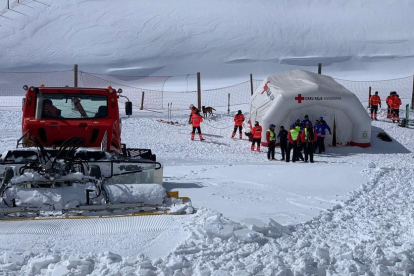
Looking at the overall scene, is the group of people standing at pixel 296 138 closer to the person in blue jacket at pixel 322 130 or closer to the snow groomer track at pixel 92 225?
the person in blue jacket at pixel 322 130

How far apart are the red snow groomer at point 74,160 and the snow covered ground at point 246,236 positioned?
0.51 meters

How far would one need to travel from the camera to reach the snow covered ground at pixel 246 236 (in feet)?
16.3

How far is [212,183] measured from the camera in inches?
402

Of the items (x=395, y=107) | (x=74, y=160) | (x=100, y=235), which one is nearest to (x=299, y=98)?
(x=395, y=107)

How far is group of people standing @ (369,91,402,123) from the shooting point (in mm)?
23266

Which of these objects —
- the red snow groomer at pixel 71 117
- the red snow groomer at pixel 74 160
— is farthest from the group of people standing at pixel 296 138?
the red snow groomer at pixel 71 117

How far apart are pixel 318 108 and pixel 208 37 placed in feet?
112

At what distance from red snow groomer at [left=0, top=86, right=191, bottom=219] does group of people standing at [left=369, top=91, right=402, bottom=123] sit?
49.9 feet

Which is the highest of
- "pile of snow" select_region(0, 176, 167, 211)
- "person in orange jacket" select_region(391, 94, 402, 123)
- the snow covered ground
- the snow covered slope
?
the snow covered slope

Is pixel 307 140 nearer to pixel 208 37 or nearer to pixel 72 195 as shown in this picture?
pixel 72 195

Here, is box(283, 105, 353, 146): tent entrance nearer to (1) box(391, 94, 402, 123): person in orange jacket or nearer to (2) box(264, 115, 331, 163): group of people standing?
(2) box(264, 115, 331, 163): group of people standing

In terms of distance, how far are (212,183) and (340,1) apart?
5579 centimetres

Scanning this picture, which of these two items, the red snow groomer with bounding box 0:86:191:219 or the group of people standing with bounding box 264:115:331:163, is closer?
the red snow groomer with bounding box 0:86:191:219

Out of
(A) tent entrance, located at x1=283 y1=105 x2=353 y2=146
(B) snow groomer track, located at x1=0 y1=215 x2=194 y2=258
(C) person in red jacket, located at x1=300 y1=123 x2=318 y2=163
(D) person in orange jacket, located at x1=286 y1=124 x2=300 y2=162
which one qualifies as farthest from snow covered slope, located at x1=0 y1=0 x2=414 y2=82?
(B) snow groomer track, located at x1=0 y1=215 x2=194 y2=258
